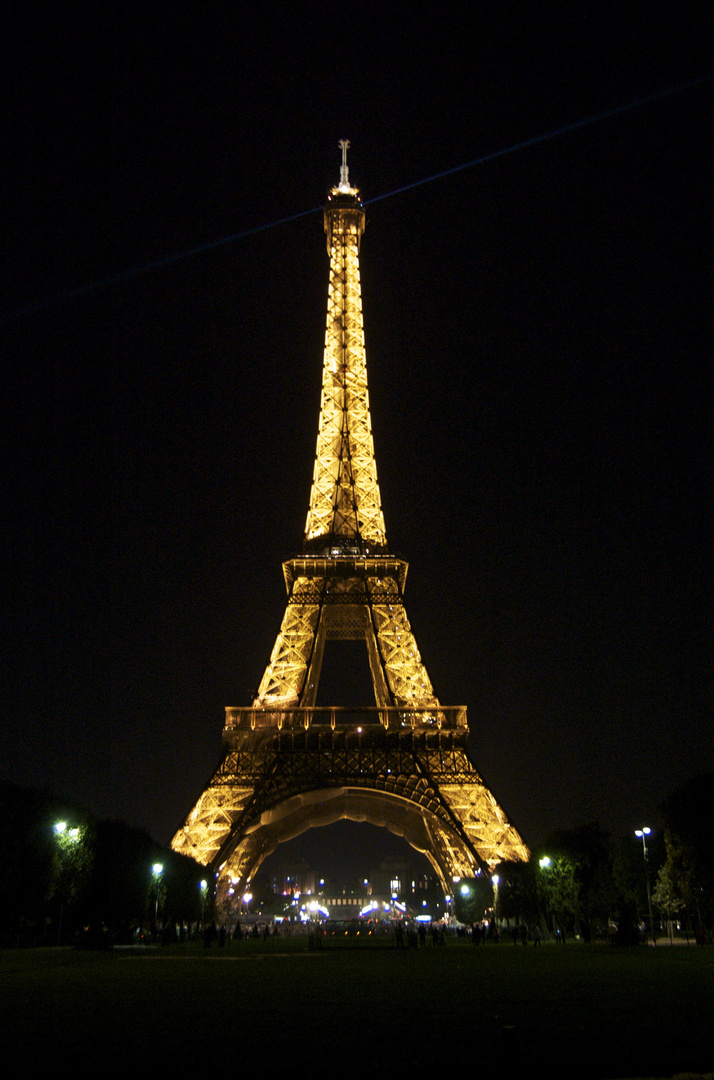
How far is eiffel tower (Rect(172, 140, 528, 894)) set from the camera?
5797 cm

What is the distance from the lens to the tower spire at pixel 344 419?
7006cm

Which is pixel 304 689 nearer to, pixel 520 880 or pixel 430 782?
pixel 430 782

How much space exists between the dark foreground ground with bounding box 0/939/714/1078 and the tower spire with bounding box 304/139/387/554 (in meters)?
46.0

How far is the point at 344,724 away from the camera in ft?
202

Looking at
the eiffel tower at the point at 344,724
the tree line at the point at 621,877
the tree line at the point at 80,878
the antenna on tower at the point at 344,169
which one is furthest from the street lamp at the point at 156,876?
the antenna on tower at the point at 344,169

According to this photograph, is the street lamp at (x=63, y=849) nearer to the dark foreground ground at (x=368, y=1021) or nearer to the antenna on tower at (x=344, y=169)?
the dark foreground ground at (x=368, y=1021)

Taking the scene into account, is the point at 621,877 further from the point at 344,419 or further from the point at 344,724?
the point at 344,419

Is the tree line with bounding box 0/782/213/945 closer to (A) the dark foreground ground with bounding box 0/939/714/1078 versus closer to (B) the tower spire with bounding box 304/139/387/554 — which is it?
(A) the dark foreground ground with bounding box 0/939/714/1078

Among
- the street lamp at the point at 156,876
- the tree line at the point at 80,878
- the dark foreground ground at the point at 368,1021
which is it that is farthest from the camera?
the street lamp at the point at 156,876

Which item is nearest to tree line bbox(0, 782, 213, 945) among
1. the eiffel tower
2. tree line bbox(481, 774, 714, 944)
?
the eiffel tower

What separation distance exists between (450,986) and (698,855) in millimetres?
25725

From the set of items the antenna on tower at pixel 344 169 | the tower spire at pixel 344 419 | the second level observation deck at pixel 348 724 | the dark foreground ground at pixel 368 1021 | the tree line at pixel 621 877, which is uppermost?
the antenna on tower at pixel 344 169

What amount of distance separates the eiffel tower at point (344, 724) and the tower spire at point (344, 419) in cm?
11

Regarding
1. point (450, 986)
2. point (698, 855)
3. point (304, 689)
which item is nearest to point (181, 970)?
point (450, 986)
